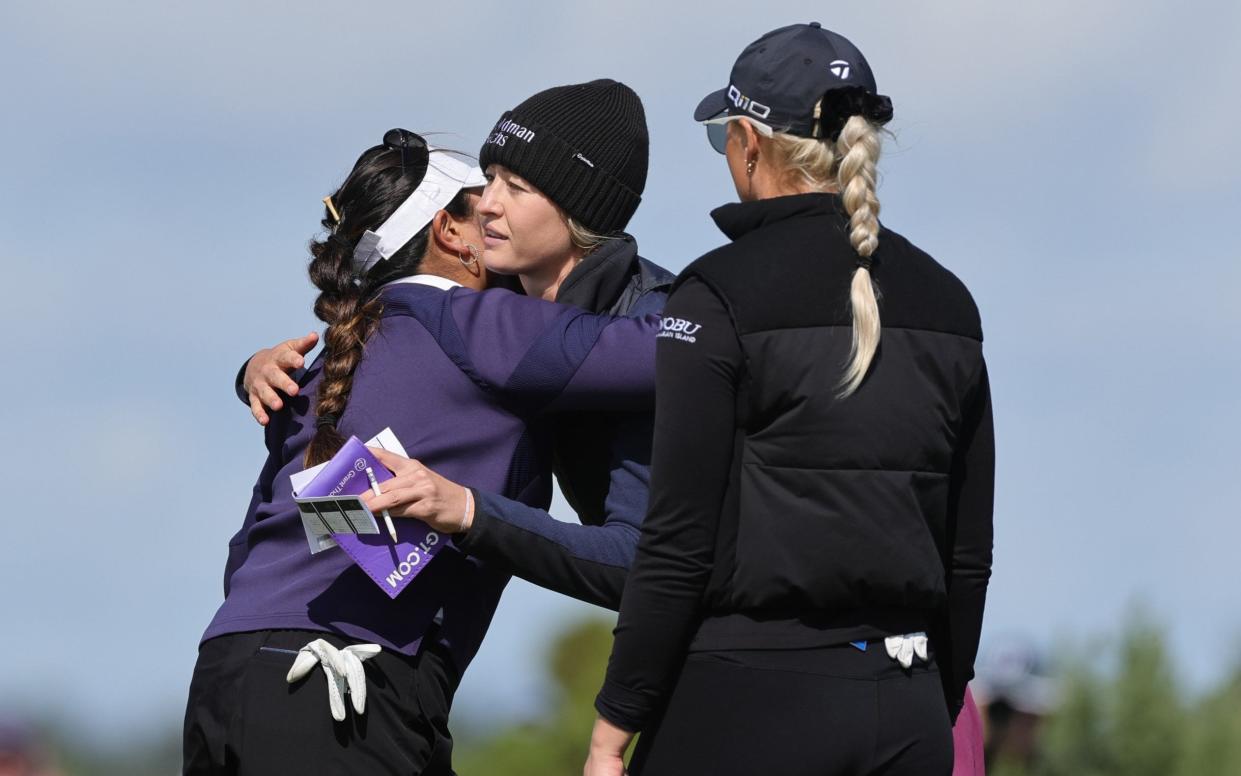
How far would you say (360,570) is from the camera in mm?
3361

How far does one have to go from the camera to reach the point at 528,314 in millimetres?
3428

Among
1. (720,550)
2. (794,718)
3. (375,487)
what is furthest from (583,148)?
(794,718)

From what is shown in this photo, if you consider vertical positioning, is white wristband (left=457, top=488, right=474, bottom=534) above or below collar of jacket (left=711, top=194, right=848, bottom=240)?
below

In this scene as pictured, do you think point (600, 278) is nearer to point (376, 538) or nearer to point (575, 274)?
point (575, 274)

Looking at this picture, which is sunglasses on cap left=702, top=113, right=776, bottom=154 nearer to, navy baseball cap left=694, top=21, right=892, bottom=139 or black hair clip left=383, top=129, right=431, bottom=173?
navy baseball cap left=694, top=21, right=892, bottom=139

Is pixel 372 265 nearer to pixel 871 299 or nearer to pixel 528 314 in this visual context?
pixel 528 314

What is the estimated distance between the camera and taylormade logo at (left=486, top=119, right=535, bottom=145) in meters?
3.80

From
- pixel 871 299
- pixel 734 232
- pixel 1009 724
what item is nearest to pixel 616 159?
pixel 734 232

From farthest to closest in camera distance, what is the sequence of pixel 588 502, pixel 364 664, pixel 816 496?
pixel 588 502 < pixel 364 664 < pixel 816 496

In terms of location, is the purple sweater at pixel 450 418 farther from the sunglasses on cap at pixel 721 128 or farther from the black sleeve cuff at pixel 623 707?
the black sleeve cuff at pixel 623 707

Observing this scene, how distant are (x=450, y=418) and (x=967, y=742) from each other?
133 centimetres

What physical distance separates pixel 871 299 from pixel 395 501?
0.94 meters

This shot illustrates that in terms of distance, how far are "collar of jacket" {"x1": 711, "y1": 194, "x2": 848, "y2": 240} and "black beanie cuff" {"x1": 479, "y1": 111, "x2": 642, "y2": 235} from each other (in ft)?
2.65

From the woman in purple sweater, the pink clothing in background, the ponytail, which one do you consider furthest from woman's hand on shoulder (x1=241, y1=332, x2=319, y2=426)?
the pink clothing in background
